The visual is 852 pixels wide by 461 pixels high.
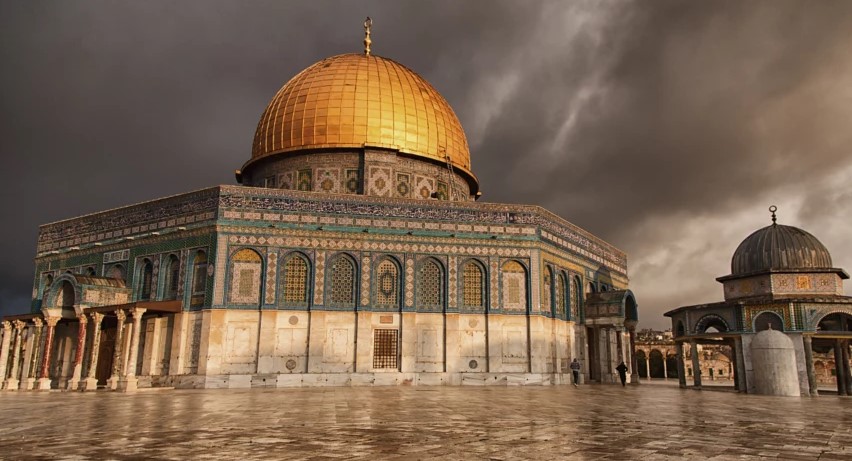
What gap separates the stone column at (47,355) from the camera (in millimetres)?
23031

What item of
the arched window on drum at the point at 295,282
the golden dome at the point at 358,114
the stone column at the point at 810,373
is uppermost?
the golden dome at the point at 358,114

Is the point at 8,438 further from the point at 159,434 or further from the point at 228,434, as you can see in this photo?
the point at 228,434

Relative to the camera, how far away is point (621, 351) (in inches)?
1133

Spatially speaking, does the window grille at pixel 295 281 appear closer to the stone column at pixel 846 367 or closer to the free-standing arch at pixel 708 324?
the free-standing arch at pixel 708 324

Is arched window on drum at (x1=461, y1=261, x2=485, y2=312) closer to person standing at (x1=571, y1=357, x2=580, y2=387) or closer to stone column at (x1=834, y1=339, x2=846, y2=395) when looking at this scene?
person standing at (x1=571, y1=357, x2=580, y2=387)

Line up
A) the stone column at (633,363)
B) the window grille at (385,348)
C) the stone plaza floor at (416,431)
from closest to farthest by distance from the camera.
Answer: the stone plaza floor at (416,431) → the window grille at (385,348) → the stone column at (633,363)

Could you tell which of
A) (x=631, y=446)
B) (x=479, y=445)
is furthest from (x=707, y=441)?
(x=479, y=445)

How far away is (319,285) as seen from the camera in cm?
2323

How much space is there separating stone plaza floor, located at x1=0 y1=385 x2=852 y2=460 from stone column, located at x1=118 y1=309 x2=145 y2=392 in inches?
239

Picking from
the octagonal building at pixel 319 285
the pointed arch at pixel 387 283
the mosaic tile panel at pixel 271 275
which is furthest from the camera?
the pointed arch at pixel 387 283

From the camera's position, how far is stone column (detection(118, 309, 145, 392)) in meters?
20.6

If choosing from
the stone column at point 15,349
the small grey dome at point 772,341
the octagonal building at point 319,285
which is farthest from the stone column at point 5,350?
the small grey dome at point 772,341

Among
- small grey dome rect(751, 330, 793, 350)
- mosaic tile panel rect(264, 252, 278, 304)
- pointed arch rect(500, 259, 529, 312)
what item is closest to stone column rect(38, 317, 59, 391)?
mosaic tile panel rect(264, 252, 278, 304)

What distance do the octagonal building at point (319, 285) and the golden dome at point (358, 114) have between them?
0.32 feet
